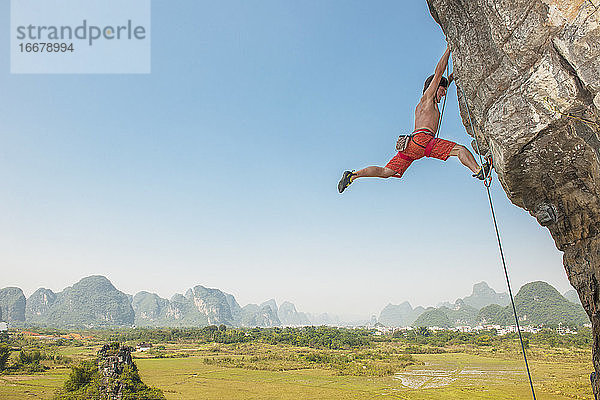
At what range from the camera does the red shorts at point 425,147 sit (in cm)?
346

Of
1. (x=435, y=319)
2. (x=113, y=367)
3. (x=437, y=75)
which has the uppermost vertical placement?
(x=437, y=75)

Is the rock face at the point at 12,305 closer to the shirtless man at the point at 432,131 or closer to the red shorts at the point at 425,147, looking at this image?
the red shorts at the point at 425,147

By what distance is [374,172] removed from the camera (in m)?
3.73

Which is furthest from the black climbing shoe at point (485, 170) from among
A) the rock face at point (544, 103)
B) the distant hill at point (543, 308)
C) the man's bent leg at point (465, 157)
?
the distant hill at point (543, 308)

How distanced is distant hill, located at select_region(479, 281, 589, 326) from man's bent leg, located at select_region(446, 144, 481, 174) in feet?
279

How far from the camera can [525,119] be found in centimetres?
245

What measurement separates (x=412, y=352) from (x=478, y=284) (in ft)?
582

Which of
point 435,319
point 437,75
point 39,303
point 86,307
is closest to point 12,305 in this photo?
point 86,307

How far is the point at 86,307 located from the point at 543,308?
13918cm

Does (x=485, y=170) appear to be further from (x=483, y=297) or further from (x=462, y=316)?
(x=483, y=297)

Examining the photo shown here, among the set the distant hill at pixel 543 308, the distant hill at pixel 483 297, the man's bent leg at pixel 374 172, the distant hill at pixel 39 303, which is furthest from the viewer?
the distant hill at pixel 483 297

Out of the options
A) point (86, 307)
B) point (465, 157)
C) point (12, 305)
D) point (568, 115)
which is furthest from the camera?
point (86, 307)

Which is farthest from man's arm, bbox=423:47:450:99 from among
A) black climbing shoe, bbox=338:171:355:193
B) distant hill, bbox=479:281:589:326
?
distant hill, bbox=479:281:589:326

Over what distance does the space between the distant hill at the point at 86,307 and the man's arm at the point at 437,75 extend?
139 m
